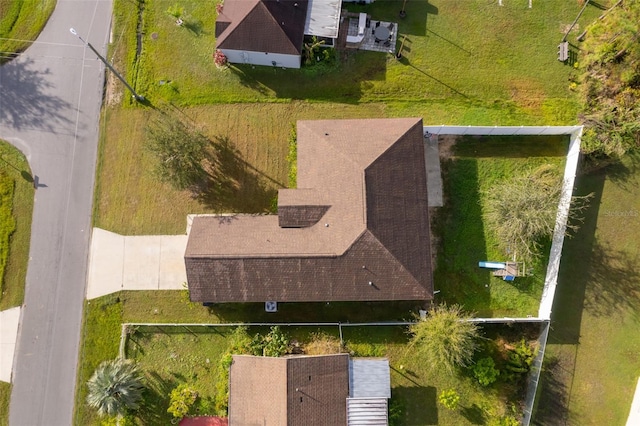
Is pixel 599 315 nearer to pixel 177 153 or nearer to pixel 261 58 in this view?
pixel 261 58

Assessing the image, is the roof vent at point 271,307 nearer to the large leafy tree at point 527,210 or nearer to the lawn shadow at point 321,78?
the lawn shadow at point 321,78

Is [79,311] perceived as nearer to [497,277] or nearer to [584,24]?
[497,277]

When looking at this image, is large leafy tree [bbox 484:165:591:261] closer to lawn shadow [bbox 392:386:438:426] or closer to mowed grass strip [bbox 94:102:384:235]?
mowed grass strip [bbox 94:102:384:235]

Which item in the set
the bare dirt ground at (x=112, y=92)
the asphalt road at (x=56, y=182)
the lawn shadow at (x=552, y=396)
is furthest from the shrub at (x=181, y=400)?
the lawn shadow at (x=552, y=396)

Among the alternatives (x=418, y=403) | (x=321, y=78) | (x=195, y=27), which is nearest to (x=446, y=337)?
(x=418, y=403)

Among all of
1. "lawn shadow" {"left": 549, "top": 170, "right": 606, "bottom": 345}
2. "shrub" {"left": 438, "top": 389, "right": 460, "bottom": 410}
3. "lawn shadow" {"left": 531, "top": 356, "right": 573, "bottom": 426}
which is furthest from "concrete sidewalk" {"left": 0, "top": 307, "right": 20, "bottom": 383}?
"lawn shadow" {"left": 549, "top": 170, "right": 606, "bottom": 345}

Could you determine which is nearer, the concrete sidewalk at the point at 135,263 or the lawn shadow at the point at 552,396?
the lawn shadow at the point at 552,396

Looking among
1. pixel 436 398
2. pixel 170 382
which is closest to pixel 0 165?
pixel 170 382
